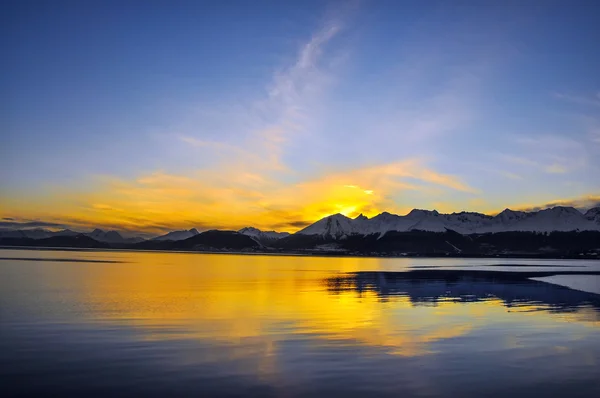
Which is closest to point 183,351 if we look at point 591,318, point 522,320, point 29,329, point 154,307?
point 29,329

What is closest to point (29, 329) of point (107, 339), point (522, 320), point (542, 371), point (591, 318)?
point (107, 339)

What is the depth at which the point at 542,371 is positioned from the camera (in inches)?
727

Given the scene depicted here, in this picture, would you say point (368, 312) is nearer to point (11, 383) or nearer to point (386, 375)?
point (386, 375)

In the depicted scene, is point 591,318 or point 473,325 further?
point 591,318

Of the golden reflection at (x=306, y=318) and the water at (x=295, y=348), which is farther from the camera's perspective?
the golden reflection at (x=306, y=318)

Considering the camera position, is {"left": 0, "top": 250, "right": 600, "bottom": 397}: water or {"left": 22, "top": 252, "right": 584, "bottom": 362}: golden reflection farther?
{"left": 22, "top": 252, "right": 584, "bottom": 362}: golden reflection

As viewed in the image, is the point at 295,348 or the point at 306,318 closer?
the point at 295,348

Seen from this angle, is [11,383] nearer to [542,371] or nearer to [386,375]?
[386,375]

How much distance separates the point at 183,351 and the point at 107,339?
15.7ft

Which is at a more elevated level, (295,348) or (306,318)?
(306,318)

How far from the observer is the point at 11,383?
15.9m

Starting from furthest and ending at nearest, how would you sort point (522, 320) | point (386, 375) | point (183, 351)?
point (522, 320), point (183, 351), point (386, 375)

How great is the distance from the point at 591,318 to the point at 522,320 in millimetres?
4872

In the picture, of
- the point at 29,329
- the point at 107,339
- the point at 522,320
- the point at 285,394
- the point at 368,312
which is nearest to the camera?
the point at 285,394
